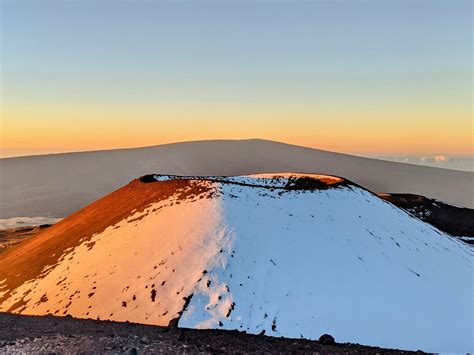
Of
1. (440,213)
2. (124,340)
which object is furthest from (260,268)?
(440,213)

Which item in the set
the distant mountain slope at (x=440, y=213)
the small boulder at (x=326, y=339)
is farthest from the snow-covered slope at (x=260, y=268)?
the distant mountain slope at (x=440, y=213)

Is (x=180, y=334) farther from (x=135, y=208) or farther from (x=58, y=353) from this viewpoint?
(x=135, y=208)

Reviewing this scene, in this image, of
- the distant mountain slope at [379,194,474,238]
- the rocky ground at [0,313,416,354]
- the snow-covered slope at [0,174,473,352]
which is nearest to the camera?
the rocky ground at [0,313,416,354]

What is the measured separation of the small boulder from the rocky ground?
3cm

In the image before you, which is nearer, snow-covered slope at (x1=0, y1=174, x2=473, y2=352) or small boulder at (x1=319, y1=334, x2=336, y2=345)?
small boulder at (x1=319, y1=334, x2=336, y2=345)

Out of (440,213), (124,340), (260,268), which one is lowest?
(440,213)

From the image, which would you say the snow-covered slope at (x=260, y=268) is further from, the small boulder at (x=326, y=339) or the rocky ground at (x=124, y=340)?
the rocky ground at (x=124, y=340)

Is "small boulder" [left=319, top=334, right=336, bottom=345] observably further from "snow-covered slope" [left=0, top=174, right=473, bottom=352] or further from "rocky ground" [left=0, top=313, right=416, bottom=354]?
"snow-covered slope" [left=0, top=174, right=473, bottom=352]

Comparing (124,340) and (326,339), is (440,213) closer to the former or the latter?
(326,339)

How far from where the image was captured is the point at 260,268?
66.1 ft

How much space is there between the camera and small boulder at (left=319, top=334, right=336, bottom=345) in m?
14.4

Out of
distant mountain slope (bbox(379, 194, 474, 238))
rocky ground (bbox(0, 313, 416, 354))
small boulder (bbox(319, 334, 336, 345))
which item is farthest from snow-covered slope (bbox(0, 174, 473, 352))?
distant mountain slope (bbox(379, 194, 474, 238))

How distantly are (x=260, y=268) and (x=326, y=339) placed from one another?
220 inches

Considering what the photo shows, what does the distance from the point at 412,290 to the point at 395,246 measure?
164 inches
